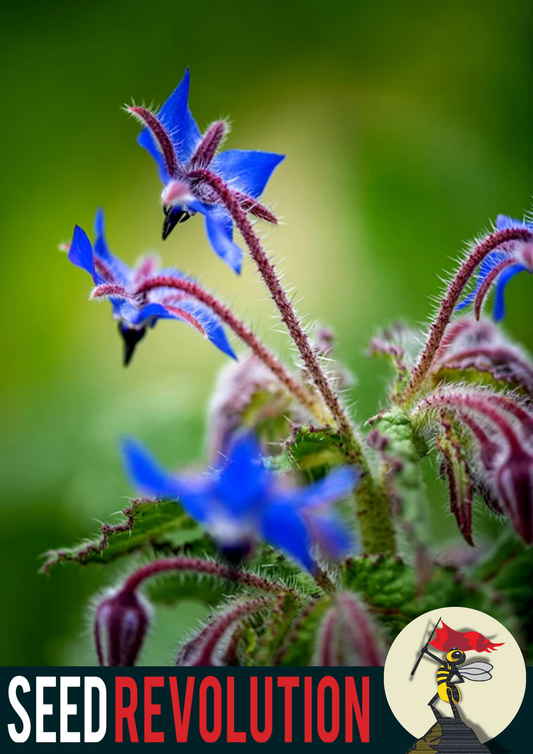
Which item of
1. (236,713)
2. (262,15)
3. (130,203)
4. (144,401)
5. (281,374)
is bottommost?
(236,713)

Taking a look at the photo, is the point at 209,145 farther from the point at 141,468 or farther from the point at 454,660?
the point at 454,660

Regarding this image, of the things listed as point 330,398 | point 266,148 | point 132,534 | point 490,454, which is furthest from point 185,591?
point 266,148

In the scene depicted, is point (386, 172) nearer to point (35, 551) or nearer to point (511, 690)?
point (35, 551)

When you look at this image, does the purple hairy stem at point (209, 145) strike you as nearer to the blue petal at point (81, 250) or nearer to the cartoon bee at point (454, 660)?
the blue petal at point (81, 250)

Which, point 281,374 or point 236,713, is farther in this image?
point 281,374

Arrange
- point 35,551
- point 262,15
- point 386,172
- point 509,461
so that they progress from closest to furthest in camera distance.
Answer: point 509,461 → point 35,551 → point 386,172 → point 262,15

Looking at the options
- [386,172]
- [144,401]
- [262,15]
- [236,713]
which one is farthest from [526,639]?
[262,15]

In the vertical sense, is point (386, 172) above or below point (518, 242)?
above

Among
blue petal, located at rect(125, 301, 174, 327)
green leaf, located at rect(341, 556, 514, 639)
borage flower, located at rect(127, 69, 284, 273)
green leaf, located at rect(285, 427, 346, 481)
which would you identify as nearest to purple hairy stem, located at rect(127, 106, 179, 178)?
borage flower, located at rect(127, 69, 284, 273)
